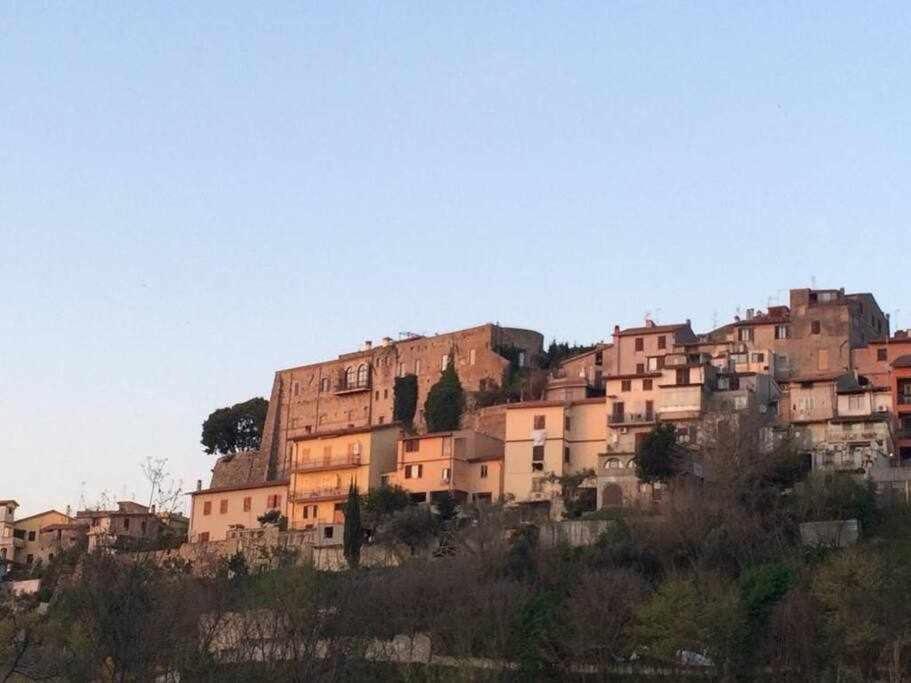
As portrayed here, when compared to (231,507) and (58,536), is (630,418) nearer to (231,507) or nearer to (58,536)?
(231,507)

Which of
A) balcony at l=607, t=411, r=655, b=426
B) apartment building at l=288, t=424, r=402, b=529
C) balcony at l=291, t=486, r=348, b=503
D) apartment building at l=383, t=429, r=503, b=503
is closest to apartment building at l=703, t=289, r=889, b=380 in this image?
balcony at l=607, t=411, r=655, b=426

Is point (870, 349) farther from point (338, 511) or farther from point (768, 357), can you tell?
point (338, 511)

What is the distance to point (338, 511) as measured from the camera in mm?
79625

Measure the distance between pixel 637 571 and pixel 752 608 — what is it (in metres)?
6.94

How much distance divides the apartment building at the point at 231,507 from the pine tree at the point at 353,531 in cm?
903

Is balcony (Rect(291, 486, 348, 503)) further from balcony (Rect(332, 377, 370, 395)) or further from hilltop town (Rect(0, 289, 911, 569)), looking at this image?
balcony (Rect(332, 377, 370, 395))

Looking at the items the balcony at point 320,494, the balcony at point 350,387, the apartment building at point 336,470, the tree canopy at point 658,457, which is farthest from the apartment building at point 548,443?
the balcony at point 350,387

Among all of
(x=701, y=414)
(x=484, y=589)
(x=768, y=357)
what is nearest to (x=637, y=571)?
(x=484, y=589)

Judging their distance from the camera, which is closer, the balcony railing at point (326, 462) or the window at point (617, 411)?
Result: the window at point (617, 411)

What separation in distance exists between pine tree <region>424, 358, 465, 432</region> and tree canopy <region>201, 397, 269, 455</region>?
17.3m

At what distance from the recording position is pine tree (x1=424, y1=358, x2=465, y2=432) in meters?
83.9

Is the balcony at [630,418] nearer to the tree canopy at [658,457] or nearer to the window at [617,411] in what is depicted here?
the window at [617,411]

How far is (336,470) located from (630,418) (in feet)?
49.6

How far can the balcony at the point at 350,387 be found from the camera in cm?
9156
